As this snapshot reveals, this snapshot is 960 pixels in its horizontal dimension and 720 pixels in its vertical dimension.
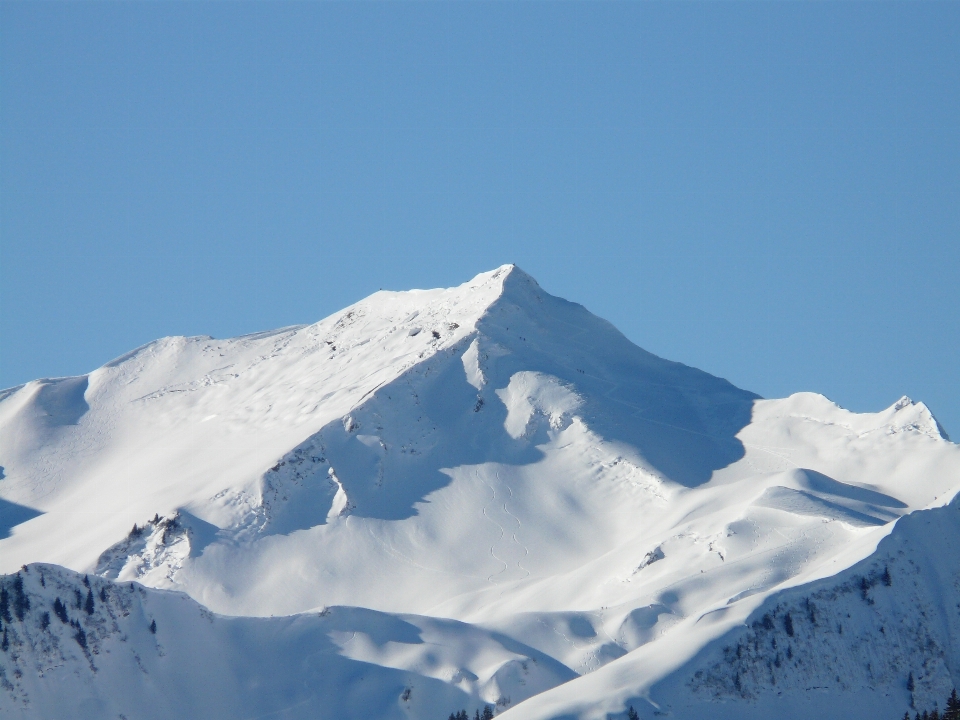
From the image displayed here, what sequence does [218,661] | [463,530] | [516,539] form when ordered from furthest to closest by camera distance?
1. [463,530]
2. [516,539]
3. [218,661]

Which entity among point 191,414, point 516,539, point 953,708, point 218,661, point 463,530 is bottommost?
point 953,708

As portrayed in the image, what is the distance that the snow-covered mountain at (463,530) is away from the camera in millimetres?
A: 89812

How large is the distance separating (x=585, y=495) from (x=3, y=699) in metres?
47.9

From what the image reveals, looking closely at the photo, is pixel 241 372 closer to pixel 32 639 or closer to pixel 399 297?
pixel 399 297

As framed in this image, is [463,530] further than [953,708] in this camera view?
Yes

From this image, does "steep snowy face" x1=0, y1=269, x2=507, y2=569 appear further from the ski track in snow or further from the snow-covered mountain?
the ski track in snow

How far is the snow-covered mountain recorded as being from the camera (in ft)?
295

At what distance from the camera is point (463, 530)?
115 metres

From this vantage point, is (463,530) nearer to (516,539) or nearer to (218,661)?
(516,539)

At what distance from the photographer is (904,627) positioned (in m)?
94.6

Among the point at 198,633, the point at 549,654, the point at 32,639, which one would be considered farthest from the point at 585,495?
the point at 32,639

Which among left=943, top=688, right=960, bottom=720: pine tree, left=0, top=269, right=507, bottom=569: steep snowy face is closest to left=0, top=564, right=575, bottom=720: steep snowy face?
left=943, top=688, right=960, bottom=720: pine tree

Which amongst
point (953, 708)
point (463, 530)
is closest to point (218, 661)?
point (463, 530)

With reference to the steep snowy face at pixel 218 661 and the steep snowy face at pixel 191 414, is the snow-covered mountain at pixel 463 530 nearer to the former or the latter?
the steep snowy face at pixel 218 661
